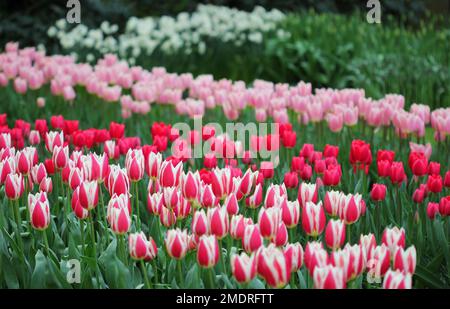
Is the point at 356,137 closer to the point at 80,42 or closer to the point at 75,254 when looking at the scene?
the point at 75,254

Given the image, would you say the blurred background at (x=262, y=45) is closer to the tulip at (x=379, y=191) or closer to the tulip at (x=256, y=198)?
the tulip at (x=379, y=191)

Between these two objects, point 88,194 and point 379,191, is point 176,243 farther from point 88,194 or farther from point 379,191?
point 379,191

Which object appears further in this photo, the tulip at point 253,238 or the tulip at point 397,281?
the tulip at point 253,238

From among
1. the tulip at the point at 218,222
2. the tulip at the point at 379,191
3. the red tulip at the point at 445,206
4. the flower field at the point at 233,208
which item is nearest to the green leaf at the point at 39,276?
the flower field at the point at 233,208

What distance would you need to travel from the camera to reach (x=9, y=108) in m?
6.02

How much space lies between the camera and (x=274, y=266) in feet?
6.30

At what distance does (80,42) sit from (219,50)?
1.81 metres

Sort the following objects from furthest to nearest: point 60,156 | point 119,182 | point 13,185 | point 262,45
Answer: point 262,45 → point 60,156 → point 13,185 → point 119,182

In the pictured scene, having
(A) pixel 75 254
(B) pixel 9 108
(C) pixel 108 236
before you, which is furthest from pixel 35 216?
(B) pixel 9 108

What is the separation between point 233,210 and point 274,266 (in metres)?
0.49

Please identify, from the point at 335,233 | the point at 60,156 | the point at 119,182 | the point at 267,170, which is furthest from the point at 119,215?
the point at 267,170

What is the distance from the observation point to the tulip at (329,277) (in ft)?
6.08

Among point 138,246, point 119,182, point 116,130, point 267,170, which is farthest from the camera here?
point 116,130

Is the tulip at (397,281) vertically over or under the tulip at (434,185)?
under
